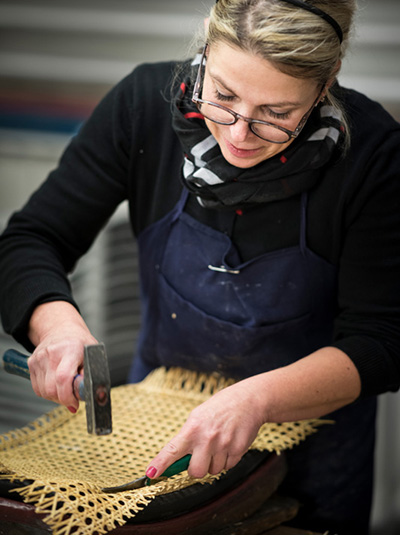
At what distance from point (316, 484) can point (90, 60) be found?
281 cm

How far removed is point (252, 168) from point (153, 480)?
2.00ft

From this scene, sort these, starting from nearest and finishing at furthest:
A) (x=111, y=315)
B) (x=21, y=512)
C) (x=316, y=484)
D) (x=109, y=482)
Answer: (x=21, y=512) < (x=109, y=482) < (x=316, y=484) < (x=111, y=315)

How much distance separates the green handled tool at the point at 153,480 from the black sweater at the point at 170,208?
1.22 feet

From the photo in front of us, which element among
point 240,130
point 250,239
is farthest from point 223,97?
point 250,239

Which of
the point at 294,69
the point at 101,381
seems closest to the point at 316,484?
the point at 101,381

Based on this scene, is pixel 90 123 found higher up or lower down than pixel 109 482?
higher up

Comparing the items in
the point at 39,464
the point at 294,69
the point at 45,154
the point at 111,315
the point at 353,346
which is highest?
the point at 294,69

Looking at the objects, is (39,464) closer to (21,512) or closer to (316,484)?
(21,512)

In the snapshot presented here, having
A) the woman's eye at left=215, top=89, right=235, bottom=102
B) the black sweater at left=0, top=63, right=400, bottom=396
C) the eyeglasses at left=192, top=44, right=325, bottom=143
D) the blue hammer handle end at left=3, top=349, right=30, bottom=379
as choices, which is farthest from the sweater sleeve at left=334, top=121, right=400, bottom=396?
the blue hammer handle end at left=3, top=349, right=30, bottom=379

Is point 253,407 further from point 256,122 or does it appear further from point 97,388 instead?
point 256,122

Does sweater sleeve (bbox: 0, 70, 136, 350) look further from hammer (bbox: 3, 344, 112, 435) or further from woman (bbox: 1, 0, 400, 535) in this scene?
hammer (bbox: 3, 344, 112, 435)

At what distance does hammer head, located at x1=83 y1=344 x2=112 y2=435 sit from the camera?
102 centimetres

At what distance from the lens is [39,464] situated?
1.19m

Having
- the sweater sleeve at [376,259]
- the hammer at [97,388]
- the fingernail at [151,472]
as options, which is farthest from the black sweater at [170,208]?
the fingernail at [151,472]
